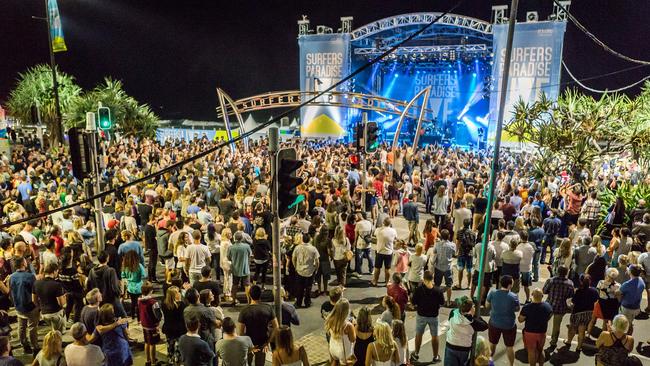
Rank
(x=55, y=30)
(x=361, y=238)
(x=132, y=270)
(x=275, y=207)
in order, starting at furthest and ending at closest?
1. (x=55, y=30)
2. (x=361, y=238)
3. (x=132, y=270)
4. (x=275, y=207)

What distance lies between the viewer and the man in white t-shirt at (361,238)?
934cm

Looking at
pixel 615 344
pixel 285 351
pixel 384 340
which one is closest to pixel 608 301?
pixel 615 344

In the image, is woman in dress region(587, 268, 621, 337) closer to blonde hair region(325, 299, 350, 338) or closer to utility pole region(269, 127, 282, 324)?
blonde hair region(325, 299, 350, 338)

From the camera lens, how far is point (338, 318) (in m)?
5.10

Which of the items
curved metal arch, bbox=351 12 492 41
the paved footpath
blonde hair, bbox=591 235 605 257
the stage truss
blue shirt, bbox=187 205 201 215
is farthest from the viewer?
curved metal arch, bbox=351 12 492 41

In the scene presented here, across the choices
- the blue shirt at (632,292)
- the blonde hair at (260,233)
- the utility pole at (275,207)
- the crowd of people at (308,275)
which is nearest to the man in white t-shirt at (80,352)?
the crowd of people at (308,275)

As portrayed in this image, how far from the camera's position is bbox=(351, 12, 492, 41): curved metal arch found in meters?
27.0

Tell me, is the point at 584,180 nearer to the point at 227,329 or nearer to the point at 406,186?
the point at 406,186

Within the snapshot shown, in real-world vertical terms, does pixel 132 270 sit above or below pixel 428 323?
above

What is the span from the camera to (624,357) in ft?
16.3

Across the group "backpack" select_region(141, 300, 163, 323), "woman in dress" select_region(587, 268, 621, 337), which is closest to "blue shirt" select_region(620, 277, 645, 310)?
"woman in dress" select_region(587, 268, 621, 337)

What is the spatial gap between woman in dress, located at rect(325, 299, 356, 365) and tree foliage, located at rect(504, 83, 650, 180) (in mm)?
10641

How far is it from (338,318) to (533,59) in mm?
24990

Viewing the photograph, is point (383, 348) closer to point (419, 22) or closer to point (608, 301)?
point (608, 301)
